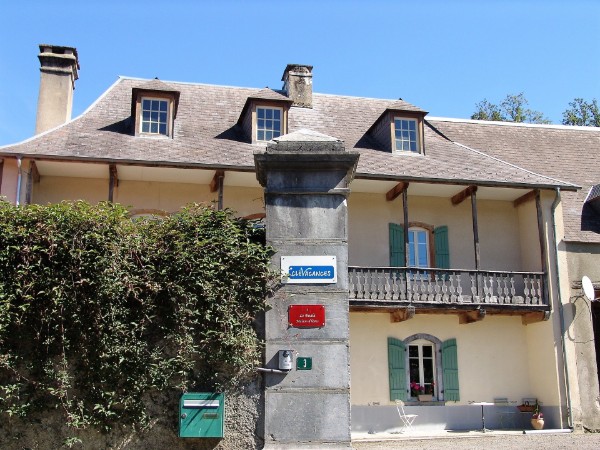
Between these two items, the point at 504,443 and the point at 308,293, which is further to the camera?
the point at 504,443

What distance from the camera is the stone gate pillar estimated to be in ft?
19.1

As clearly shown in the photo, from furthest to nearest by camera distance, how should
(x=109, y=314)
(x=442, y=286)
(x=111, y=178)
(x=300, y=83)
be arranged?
(x=300, y=83), (x=442, y=286), (x=111, y=178), (x=109, y=314)

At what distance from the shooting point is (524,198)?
17.0 metres

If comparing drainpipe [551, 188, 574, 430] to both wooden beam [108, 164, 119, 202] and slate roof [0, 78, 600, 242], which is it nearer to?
slate roof [0, 78, 600, 242]

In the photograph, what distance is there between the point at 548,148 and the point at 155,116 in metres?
11.0

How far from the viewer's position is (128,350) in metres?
5.62

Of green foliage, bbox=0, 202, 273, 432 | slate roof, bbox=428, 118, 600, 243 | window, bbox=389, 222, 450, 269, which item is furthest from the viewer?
slate roof, bbox=428, 118, 600, 243

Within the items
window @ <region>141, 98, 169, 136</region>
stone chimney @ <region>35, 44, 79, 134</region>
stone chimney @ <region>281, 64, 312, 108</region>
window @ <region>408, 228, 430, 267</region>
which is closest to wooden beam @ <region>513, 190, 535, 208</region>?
window @ <region>408, 228, 430, 267</region>

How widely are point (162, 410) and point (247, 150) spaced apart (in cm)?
1069

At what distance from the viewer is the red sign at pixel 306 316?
6.05m

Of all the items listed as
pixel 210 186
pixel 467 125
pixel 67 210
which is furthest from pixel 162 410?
pixel 467 125

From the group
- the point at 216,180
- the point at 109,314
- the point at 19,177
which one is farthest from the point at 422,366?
the point at 109,314

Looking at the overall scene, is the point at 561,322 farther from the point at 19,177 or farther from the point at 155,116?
the point at 19,177

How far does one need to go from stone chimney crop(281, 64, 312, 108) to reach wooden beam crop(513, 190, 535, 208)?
6.00m
